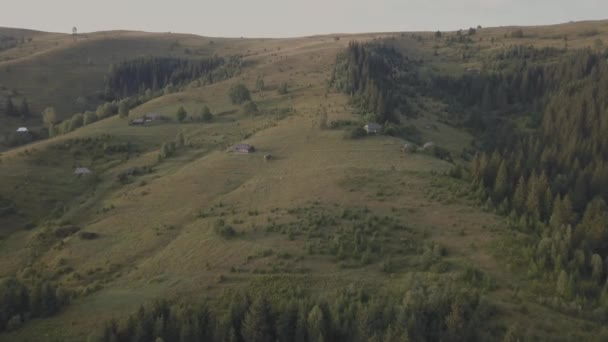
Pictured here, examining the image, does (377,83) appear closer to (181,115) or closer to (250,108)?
(250,108)

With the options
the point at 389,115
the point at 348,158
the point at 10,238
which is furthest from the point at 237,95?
the point at 10,238

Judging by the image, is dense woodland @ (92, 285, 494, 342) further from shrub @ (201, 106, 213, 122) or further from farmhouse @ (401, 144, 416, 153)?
shrub @ (201, 106, 213, 122)

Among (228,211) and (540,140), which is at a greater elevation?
(540,140)

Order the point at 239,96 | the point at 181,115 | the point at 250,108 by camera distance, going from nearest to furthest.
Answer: the point at 181,115
the point at 250,108
the point at 239,96

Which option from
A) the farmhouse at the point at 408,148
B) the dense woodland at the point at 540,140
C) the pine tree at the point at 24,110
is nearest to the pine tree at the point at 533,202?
the dense woodland at the point at 540,140

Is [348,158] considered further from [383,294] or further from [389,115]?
[383,294]

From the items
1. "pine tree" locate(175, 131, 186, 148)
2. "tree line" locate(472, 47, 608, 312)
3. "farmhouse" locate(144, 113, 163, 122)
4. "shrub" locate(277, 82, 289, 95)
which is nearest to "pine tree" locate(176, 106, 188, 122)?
"farmhouse" locate(144, 113, 163, 122)

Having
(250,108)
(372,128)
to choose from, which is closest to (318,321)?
(372,128)
